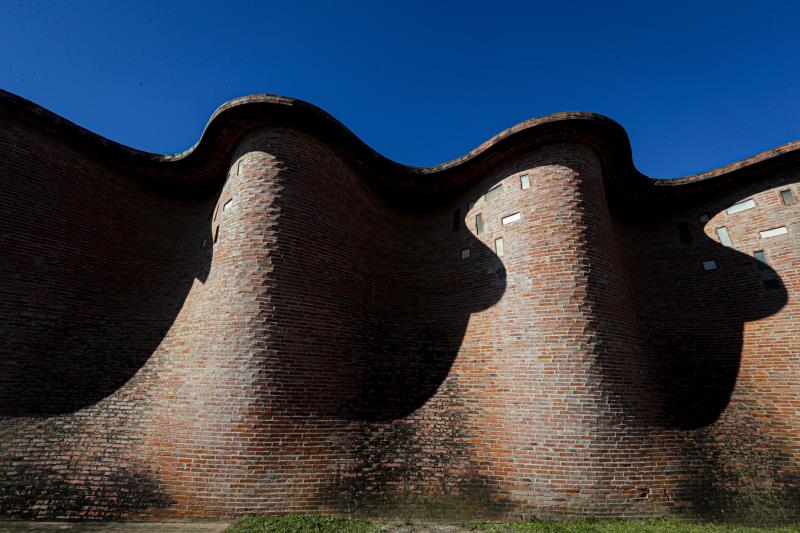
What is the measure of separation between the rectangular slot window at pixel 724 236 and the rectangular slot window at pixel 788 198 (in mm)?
1195

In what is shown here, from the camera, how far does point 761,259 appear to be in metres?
8.08

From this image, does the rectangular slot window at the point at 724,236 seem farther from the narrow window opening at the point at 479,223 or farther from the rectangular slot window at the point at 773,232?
the narrow window opening at the point at 479,223

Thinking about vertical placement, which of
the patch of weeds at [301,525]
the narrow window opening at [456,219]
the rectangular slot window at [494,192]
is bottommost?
the patch of weeds at [301,525]

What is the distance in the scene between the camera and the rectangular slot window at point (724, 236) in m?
8.74

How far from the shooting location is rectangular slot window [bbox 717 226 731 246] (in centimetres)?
874

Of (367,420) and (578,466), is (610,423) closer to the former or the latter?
(578,466)

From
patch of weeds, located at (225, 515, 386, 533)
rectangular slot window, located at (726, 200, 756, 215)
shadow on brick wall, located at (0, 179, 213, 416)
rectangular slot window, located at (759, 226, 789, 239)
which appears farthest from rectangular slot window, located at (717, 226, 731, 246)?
shadow on brick wall, located at (0, 179, 213, 416)

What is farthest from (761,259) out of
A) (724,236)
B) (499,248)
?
(499,248)

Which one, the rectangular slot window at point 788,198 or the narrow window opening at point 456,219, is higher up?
the narrow window opening at point 456,219

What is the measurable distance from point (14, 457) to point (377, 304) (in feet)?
22.5

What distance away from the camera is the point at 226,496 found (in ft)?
18.1

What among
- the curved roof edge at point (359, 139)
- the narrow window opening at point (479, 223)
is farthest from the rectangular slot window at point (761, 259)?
the narrow window opening at point (479, 223)

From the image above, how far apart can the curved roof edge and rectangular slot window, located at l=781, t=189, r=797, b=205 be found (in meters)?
0.78

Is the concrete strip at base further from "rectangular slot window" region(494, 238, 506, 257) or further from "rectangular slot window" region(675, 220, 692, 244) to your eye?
"rectangular slot window" region(675, 220, 692, 244)
